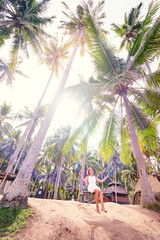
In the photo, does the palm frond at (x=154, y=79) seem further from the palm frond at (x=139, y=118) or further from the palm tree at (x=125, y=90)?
the palm frond at (x=139, y=118)

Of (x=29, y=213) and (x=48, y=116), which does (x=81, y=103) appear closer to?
(x=48, y=116)

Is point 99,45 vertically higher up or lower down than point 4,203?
higher up

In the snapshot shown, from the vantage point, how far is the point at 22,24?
512 inches

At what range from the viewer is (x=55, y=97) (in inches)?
294

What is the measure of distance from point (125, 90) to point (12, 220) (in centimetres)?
829

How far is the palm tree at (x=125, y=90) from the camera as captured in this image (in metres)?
6.23

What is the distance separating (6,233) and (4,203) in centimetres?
148

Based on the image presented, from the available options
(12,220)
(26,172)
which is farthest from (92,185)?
(12,220)

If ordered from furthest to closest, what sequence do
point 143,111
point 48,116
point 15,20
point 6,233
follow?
point 15,20, point 143,111, point 48,116, point 6,233

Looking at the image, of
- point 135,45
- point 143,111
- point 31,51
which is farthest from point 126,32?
point 31,51

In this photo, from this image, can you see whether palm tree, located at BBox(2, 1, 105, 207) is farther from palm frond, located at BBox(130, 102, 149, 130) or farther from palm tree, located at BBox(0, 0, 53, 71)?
palm tree, located at BBox(0, 0, 53, 71)

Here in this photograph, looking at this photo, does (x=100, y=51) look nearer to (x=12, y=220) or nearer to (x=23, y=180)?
(x=23, y=180)

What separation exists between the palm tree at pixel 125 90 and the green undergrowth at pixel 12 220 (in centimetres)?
510

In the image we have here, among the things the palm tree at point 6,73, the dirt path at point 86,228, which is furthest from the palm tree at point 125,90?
the palm tree at point 6,73
